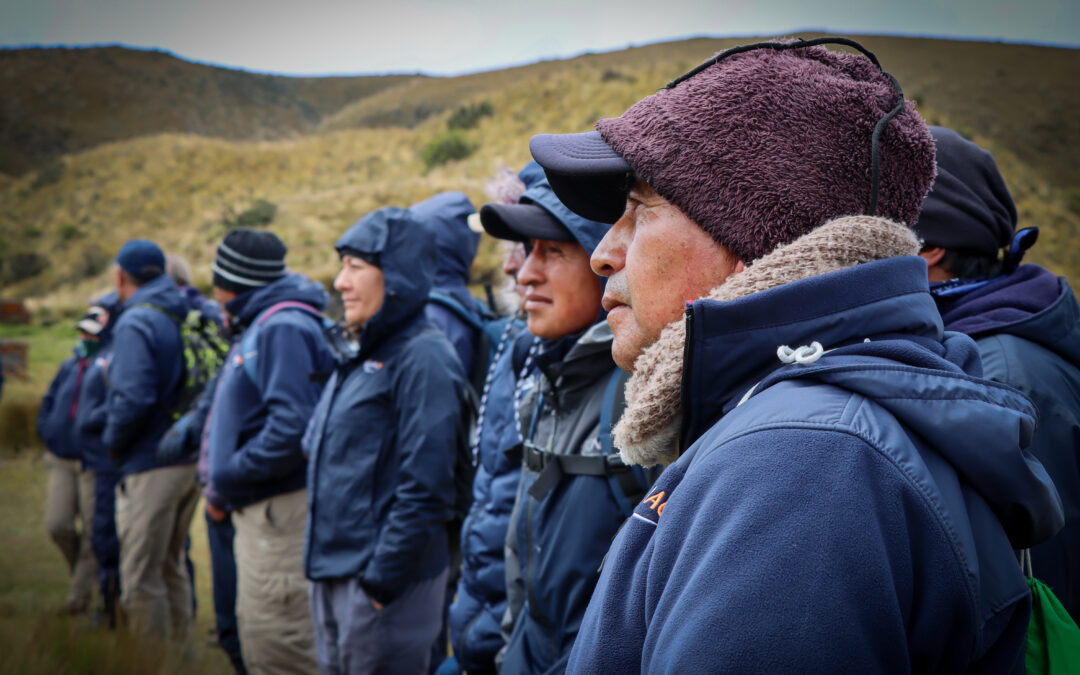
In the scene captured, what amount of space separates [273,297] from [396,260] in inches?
54.1

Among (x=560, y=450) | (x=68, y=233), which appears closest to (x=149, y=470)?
(x=560, y=450)

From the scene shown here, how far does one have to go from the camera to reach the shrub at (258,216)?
1184 inches

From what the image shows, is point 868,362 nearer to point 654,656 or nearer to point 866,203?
point 866,203

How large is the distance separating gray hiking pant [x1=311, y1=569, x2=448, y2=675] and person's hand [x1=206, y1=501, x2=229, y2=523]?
1261mm

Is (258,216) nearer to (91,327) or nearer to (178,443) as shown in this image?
(91,327)

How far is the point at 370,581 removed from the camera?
3.41m

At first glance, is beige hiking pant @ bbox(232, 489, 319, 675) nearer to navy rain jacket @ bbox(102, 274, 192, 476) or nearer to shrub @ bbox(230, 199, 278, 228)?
navy rain jacket @ bbox(102, 274, 192, 476)

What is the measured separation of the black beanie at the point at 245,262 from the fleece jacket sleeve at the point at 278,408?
0.65m

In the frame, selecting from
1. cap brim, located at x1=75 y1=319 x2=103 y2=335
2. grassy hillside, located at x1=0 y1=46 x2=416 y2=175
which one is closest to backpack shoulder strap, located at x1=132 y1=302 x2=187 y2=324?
cap brim, located at x1=75 y1=319 x2=103 y2=335

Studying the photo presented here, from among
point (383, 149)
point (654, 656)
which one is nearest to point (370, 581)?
point (654, 656)

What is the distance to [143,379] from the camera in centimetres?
548

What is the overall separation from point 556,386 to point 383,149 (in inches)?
1899

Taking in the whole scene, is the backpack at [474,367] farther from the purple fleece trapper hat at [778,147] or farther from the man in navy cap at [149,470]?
the man in navy cap at [149,470]

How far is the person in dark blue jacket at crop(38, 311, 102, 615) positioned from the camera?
20.7ft
